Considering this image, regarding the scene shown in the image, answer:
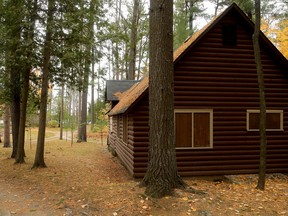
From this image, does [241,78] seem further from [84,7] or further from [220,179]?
[84,7]

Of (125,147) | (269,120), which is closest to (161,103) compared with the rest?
(125,147)

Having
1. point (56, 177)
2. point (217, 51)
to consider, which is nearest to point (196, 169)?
point (217, 51)

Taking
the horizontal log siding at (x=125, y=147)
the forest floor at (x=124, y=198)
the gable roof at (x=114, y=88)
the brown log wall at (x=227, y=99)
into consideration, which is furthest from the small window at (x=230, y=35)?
the gable roof at (x=114, y=88)

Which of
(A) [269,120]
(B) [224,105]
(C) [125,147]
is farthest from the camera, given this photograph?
(C) [125,147]

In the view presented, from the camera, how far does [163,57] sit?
257 inches

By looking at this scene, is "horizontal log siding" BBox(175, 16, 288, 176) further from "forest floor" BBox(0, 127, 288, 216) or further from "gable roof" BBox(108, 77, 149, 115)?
"gable roof" BBox(108, 77, 149, 115)

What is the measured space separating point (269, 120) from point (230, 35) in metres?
3.78

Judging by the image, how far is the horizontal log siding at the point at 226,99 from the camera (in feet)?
33.1

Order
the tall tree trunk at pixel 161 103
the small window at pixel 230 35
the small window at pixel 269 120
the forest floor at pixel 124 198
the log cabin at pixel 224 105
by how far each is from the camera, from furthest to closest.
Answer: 1. the small window at pixel 269 120
2. the small window at pixel 230 35
3. the log cabin at pixel 224 105
4. the tall tree trunk at pixel 161 103
5. the forest floor at pixel 124 198

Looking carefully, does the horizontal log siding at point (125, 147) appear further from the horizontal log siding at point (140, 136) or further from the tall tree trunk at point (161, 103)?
the tall tree trunk at point (161, 103)

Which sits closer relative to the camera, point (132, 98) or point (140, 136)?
point (140, 136)

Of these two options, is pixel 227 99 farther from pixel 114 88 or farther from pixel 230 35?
pixel 114 88

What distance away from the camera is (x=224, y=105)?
1034 centimetres

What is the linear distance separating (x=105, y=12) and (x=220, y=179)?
355 inches
